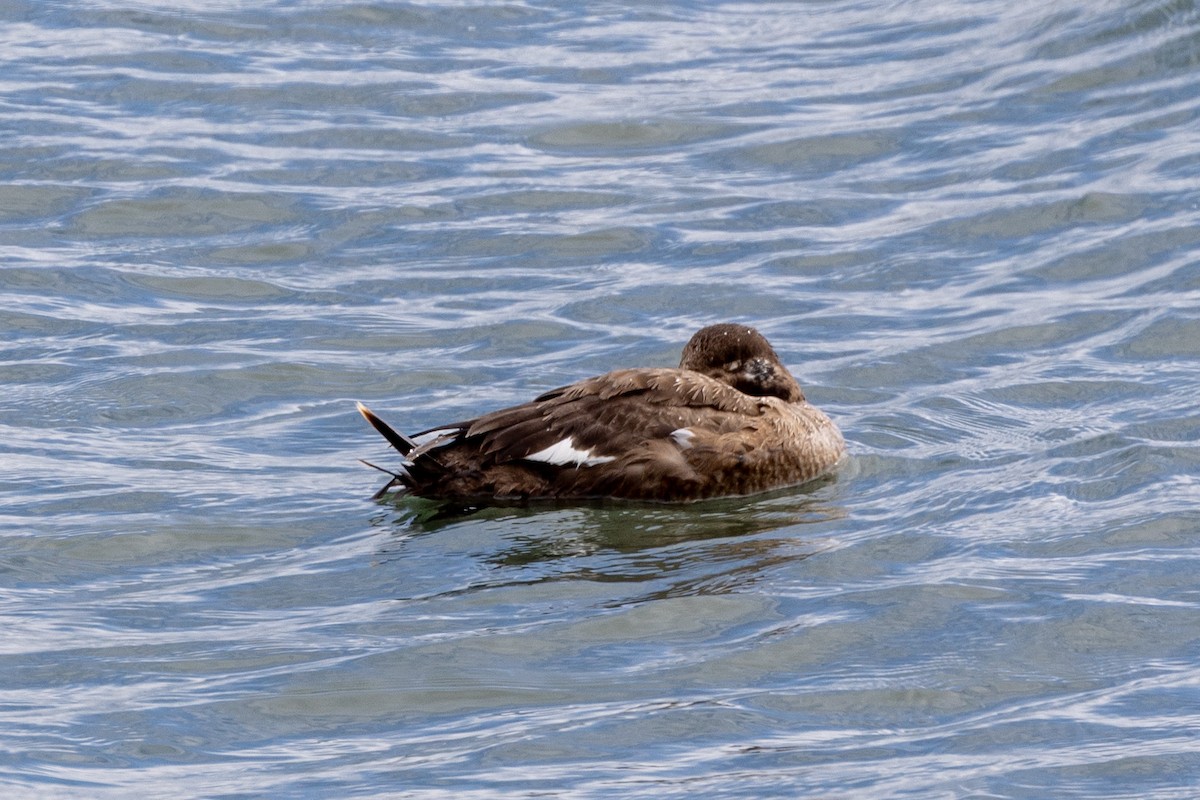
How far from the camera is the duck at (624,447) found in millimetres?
8883

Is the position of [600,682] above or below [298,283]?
below

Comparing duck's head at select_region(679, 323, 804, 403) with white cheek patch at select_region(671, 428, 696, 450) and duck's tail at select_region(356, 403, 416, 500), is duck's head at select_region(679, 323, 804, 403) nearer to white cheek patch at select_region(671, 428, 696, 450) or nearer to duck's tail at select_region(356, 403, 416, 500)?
white cheek patch at select_region(671, 428, 696, 450)

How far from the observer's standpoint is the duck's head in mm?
9859

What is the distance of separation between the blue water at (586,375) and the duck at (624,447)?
129 millimetres

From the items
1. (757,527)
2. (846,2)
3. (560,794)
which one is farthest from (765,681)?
(846,2)

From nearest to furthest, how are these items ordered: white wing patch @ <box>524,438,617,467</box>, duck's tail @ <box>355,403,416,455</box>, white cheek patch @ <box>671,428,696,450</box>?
duck's tail @ <box>355,403,416,455</box>, white wing patch @ <box>524,438,617,467</box>, white cheek patch @ <box>671,428,696,450</box>

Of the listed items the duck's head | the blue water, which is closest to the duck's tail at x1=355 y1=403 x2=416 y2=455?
the blue water

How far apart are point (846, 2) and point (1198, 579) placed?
12197 mm

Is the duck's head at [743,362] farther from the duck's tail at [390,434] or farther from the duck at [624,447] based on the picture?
the duck's tail at [390,434]

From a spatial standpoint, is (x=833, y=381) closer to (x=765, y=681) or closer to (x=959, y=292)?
(x=959, y=292)

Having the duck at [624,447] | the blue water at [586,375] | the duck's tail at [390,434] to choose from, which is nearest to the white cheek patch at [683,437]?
the duck at [624,447]

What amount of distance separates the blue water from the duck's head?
1.64 feet

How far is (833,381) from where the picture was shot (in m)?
10.9

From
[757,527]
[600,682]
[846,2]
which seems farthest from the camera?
[846,2]
